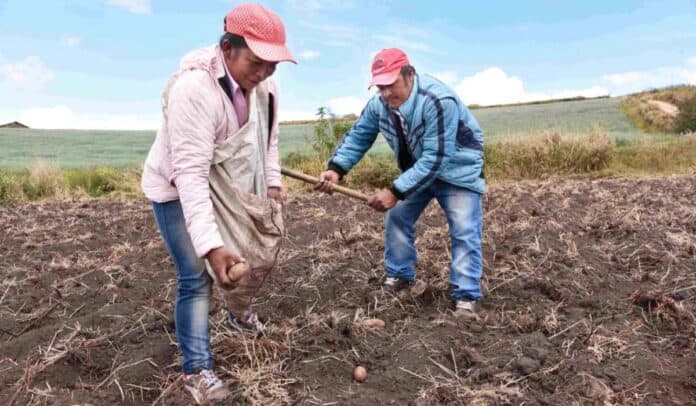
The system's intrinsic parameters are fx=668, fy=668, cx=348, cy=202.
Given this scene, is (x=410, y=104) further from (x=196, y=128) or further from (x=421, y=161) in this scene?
(x=196, y=128)

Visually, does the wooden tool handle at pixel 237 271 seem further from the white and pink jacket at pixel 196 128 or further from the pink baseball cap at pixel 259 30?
the pink baseball cap at pixel 259 30

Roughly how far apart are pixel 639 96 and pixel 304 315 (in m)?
25.2

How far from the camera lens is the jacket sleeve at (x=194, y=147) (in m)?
2.28

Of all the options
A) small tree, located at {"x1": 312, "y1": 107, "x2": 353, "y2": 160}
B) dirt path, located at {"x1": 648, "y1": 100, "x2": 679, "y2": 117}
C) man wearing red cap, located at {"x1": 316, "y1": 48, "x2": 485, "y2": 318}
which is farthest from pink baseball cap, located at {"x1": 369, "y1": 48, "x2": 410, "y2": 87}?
dirt path, located at {"x1": 648, "y1": 100, "x2": 679, "y2": 117}

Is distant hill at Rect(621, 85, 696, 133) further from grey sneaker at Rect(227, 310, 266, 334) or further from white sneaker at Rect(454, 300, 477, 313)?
grey sneaker at Rect(227, 310, 266, 334)

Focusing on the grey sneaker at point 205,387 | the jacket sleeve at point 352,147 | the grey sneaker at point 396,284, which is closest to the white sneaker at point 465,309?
the grey sneaker at point 396,284

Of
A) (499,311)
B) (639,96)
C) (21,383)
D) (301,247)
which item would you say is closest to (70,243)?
(301,247)

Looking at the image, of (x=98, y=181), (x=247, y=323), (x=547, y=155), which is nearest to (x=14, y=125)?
(x=98, y=181)

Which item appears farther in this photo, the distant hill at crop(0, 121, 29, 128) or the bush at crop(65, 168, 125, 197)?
the distant hill at crop(0, 121, 29, 128)

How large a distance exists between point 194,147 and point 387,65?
129 cm

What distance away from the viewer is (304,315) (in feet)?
11.5

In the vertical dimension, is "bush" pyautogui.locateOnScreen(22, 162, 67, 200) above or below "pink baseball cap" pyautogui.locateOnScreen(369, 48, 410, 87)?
below

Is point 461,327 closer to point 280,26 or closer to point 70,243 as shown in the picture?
point 280,26

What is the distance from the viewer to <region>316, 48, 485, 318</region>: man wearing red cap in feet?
10.9
